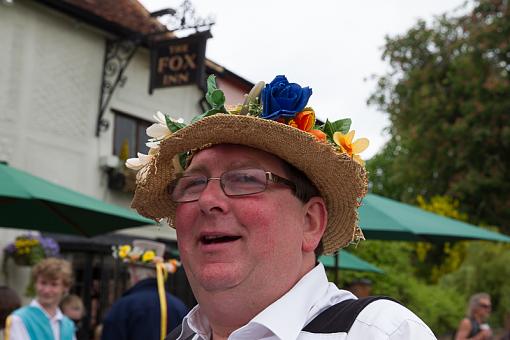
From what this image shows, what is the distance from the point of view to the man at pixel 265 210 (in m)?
1.91

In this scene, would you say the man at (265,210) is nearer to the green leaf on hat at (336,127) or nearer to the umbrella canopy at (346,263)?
the green leaf on hat at (336,127)

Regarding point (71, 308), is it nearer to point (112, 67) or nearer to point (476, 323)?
point (476, 323)

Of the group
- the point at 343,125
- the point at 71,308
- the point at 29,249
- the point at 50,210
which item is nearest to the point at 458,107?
the point at 29,249

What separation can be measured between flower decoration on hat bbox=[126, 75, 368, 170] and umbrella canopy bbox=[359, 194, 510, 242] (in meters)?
4.22

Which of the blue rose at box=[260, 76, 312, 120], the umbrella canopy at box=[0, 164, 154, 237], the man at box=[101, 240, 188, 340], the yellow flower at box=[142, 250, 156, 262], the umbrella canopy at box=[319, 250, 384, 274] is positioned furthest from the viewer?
the umbrella canopy at box=[319, 250, 384, 274]

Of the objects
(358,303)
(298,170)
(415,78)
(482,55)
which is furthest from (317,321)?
(415,78)

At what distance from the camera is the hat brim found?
199 centimetres

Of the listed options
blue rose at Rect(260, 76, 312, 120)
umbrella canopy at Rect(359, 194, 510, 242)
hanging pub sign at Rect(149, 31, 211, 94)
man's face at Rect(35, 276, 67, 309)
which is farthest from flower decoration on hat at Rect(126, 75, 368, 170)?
hanging pub sign at Rect(149, 31, 211, 94)

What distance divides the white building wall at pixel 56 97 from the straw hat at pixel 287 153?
801 centimetres

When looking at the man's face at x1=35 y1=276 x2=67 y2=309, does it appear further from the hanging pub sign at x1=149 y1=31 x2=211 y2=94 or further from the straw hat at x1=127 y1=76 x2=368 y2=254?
the hanging pub sign at x1=149 y1=31 x2=211 y2=94

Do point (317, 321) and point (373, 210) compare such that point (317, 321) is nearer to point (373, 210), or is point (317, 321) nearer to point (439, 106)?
point (373, 210)

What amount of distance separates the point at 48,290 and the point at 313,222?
3.40 m

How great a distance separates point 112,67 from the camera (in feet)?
38.0

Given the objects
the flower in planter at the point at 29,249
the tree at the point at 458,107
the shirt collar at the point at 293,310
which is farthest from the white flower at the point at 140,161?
the tree at the point at 458,107
